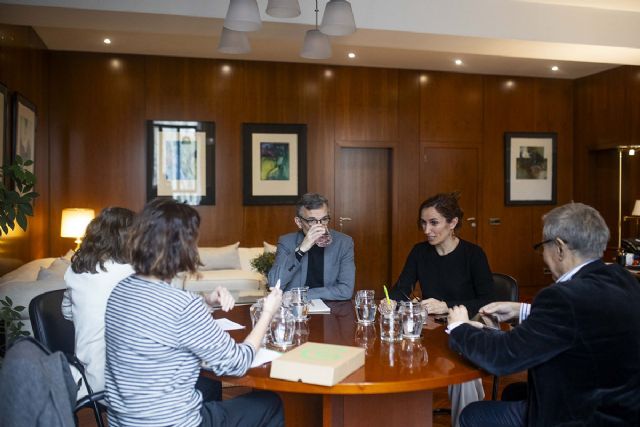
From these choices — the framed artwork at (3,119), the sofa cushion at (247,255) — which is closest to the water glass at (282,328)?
the framed artwork at (3,119)

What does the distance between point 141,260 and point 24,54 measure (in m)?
4.92

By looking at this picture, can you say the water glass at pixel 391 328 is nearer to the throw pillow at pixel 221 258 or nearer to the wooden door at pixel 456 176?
the throw pillow at pixel 221 258

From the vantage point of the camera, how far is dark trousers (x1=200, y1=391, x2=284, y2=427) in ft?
6.28

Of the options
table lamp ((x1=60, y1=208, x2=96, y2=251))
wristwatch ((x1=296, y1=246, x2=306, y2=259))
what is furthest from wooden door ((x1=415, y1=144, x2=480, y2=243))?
wristwatch ((x1=296, y1=246, x2=306, y2=259))

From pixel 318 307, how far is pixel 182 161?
491 cm

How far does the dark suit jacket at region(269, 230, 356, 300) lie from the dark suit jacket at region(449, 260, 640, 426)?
4.99 ft

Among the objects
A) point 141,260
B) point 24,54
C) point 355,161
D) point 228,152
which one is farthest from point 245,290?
point 141,260

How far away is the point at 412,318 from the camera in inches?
87.1

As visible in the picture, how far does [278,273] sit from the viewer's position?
333cm

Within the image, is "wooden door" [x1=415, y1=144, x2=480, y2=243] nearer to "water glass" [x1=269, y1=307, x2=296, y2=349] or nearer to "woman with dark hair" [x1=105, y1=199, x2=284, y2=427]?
"water glass" [x1=269, y1=307, x2=296, y2=349]

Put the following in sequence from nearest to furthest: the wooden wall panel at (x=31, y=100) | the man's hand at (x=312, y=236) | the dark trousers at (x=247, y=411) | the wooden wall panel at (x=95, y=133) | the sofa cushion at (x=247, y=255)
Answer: the dark trousers at (x=247, y=411) < the man's hand at (x=312, y=236) < the wooden wall panel at (x=31, y=100) < the sofa cushion at (x=247, y=255) < the wooden wall panel at (x=95, y=133)

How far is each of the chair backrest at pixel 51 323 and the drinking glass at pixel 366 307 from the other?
131cm

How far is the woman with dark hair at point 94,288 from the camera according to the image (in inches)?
93.0

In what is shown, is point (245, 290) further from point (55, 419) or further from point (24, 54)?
point (55, 419)
